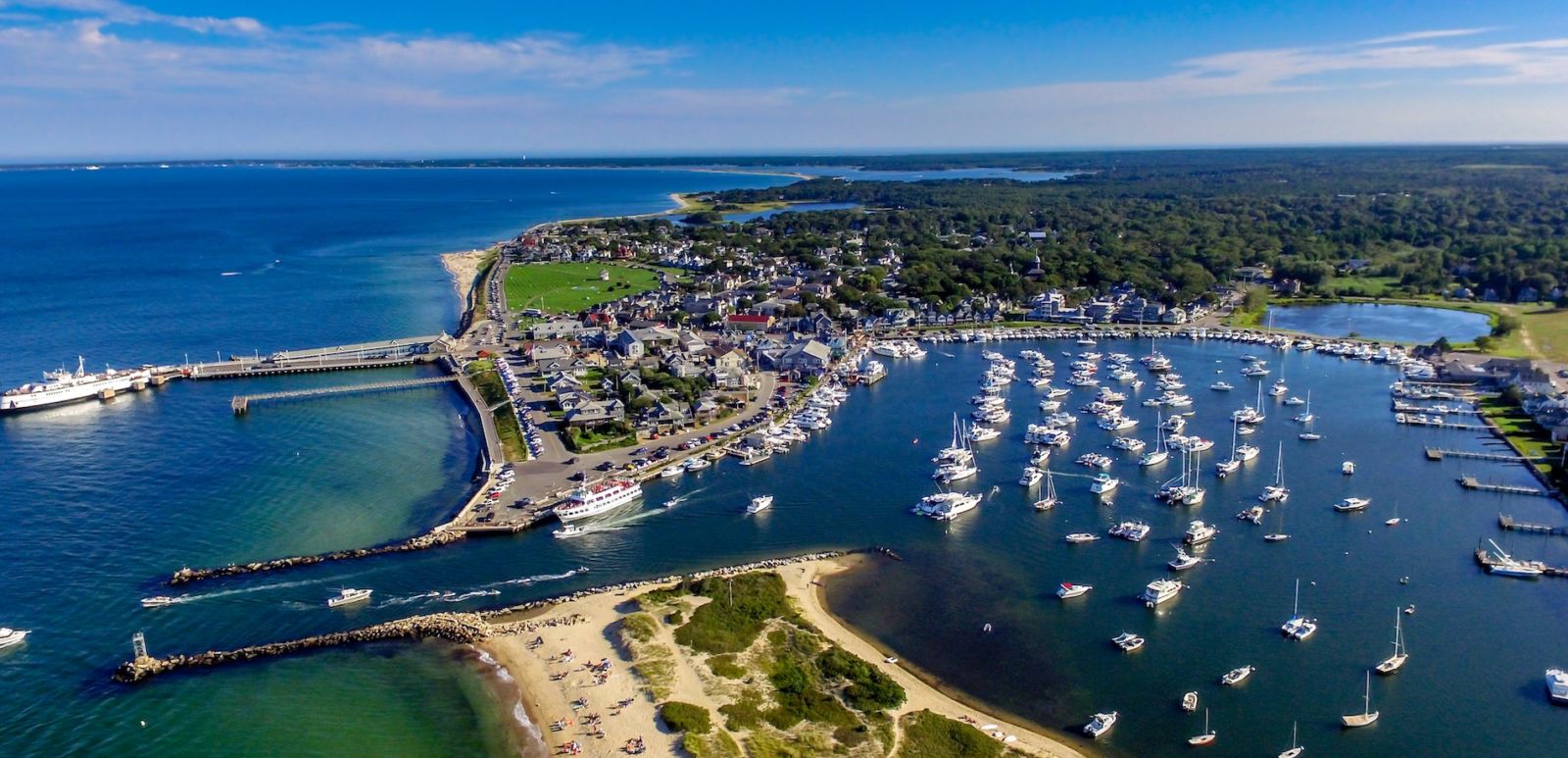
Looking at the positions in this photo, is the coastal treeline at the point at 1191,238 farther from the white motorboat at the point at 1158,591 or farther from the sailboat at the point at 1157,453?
the white motorboat at the point at 1158,591

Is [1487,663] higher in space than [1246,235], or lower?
lower

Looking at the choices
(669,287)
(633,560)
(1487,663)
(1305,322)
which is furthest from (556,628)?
(1305,322)

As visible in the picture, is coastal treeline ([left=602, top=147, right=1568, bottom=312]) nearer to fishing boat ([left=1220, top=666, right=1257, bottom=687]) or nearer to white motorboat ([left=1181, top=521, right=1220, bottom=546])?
white motorboat ([left=1181, top=521, right=1220, bottom=546])

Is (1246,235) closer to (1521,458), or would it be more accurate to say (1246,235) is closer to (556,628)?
(1521,458)

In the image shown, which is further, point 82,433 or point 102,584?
point 82,433

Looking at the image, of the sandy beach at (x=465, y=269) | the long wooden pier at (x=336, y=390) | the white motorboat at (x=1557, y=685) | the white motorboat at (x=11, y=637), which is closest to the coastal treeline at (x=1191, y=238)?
the sandy beach at (x=465, y=269)

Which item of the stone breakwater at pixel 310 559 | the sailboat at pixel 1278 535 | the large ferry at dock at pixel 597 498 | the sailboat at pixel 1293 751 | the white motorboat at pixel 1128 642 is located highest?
the large ferry at dock at pixel 597 498
